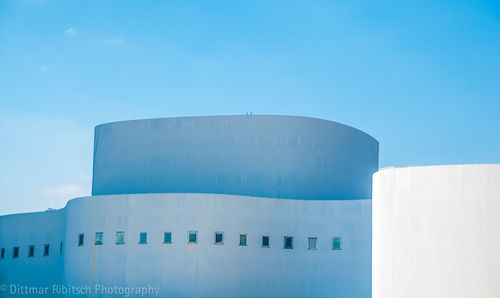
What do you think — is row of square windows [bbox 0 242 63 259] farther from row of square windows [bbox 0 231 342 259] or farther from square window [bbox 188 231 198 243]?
square window [bbox 188 231 198 243]

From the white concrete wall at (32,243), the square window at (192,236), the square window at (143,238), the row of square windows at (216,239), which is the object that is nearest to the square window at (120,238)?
the row of square windows at (216,239)

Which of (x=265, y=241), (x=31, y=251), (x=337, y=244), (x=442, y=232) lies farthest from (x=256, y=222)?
(x=31, y=251)

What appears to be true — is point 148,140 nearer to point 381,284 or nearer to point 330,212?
point 330,212

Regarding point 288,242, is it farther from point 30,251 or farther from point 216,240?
point 30,251

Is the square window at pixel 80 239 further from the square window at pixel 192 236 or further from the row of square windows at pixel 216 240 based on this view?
the square window at pixel 192 236

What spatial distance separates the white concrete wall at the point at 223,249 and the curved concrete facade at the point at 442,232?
10.0 meters

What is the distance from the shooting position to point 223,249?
31625 millimetres

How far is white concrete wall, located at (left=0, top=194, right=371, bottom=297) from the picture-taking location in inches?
1223

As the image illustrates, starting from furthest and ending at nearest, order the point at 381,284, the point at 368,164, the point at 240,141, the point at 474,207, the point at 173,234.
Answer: the point at 368,164 < the point at 240,141 < the point at 173,234 < the point at 381,284 < the point at 474,207

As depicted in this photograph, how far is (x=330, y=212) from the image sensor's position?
107ft

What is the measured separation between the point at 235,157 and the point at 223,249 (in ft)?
26.6

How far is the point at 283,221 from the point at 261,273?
2748 mm

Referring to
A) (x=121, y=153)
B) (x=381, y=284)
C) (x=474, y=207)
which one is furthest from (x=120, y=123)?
(x=474, y=207)

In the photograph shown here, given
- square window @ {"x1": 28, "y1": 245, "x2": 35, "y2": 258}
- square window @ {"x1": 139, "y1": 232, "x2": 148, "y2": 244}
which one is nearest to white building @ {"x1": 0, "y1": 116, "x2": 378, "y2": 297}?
square window @ {"x1": 139, "y1": 232, "x2": 148, "y2": 244}
